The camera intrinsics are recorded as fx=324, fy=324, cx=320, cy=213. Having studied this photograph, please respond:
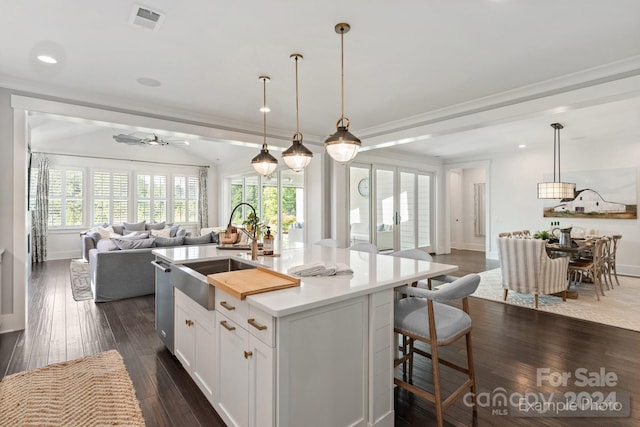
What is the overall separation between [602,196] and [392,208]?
4.14m

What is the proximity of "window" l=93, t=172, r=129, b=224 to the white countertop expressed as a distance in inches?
285

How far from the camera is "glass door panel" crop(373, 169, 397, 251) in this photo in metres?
7.68

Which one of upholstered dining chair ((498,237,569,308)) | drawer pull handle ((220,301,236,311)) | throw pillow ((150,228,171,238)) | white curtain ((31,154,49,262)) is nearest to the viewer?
drawer pull handle ((220,301,236,311))

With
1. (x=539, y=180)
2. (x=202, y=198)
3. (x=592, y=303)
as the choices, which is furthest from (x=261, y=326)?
(x=202, y=198)

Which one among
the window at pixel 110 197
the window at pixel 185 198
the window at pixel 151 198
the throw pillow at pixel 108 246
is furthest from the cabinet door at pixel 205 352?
the window at pixel 185 198

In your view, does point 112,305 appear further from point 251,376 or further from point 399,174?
point 399,174

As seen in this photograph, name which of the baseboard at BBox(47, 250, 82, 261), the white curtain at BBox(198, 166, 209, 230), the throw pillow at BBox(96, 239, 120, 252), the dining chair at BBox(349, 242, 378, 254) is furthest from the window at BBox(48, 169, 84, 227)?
the dining chair at BBox(349, 242, 378, 254)

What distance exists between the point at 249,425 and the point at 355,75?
10.1 ft

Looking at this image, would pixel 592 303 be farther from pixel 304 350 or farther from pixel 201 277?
pixel 201 277

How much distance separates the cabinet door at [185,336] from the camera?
2.37 metres

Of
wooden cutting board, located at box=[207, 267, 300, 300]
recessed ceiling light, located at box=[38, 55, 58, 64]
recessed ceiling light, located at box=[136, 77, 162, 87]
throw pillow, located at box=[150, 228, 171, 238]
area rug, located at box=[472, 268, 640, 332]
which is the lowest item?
area rug, located at box=[472, 268, 640, 332]

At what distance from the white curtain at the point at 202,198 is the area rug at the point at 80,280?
3597 millimetres

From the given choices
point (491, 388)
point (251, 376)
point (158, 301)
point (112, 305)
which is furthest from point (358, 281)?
point (112, 305)

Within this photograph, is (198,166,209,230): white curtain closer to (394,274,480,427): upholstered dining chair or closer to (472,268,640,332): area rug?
(472,268,640,332): area rug
